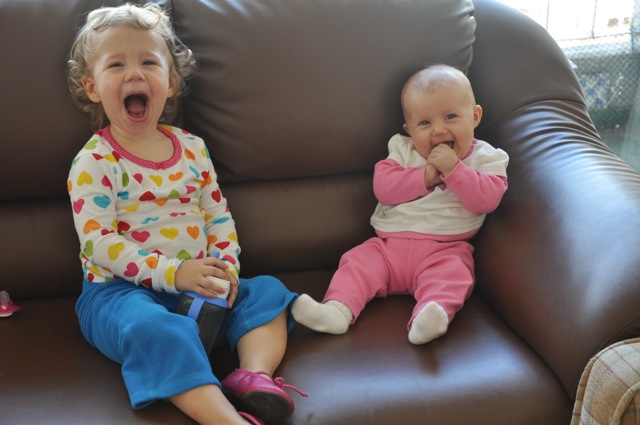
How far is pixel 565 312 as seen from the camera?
58.1 inches

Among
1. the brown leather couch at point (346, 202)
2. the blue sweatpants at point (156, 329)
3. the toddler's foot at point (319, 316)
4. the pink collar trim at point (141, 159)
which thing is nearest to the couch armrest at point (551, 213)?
the brown leather couch at point (346, 202)

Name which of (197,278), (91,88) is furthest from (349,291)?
(91,88)

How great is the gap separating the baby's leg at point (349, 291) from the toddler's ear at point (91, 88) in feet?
2.17

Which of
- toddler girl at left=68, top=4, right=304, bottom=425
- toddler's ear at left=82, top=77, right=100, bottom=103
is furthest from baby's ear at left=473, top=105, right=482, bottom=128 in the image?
toddler's ear at left=82, top=77, right=100, bottom=103

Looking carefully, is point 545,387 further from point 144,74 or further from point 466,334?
point 144,74

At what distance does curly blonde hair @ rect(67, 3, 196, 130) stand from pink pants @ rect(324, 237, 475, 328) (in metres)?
0.61

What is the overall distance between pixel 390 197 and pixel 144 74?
2.19ft

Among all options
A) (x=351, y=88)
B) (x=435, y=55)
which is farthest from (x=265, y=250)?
(x=435, y=55)

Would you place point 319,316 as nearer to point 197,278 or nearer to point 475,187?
point 197,278

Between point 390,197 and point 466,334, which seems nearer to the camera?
point 466,334

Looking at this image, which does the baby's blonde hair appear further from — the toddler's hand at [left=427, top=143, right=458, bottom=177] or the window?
the window

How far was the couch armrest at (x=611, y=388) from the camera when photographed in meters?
1.25

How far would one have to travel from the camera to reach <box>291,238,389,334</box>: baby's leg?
1.60 m

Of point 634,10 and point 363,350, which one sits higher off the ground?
point 634,10
